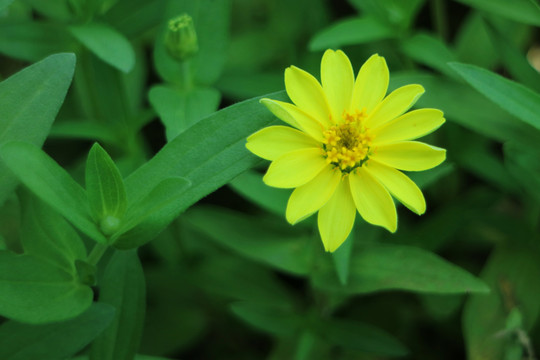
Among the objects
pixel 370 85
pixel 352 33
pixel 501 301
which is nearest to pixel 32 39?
pixel 352 33

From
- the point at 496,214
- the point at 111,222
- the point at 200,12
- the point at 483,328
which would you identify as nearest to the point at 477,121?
the point at 496,214

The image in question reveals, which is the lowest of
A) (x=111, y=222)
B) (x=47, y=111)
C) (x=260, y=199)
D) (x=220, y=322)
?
(x=220, y=322)

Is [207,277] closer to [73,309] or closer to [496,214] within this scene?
[73,309]

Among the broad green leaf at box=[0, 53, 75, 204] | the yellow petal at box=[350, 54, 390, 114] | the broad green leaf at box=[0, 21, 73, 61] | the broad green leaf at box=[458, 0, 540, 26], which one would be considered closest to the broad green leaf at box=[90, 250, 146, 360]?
the broad green leaf at box=[0, 53, 75, 204]

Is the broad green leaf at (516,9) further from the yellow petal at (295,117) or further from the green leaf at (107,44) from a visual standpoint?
the green leaf at (107,44)

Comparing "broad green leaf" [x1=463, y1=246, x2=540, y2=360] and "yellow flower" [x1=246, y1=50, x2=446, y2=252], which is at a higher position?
"yellow flower" [x1=246, y1=50, x2=446, y2=252]

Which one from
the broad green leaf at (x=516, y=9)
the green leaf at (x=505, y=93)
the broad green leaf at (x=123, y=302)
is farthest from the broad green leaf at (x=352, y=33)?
the broad green leaf at (x=123, y=302)

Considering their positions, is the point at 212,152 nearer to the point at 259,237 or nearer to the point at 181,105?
the point at 181,105

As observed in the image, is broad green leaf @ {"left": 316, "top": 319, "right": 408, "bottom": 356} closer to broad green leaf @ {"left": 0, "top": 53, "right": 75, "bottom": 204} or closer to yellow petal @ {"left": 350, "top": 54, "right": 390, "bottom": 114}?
yellow petal @ {"left": 350, "top": 54, "right": 390, "bottom": 114}
